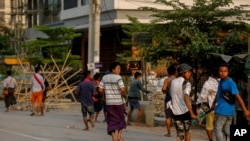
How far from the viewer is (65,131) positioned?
2016 centimetres

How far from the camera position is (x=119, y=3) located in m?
39.9

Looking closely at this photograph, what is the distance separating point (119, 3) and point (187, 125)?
27077 mm

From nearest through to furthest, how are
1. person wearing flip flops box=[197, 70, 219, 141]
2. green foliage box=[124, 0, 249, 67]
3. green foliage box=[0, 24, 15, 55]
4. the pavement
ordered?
person wearing flip flops box=[197, 70, 219, 141], the pavement, green foliage box=[124, 0, 249, 67], green foliage box=[0, 24, 15, 55]

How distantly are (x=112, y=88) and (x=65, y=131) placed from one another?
5311mm

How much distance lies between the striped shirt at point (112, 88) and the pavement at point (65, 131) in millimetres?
2546

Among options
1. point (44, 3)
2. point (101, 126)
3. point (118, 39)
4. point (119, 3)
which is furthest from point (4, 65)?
point (101, 126)

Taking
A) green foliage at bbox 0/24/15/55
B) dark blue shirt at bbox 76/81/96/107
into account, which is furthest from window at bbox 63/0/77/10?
dark blue shirt at bbox 76/81/96/107

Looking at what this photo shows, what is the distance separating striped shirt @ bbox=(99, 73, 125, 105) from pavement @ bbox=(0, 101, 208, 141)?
8.35 feet

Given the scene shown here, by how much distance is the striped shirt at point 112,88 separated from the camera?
1523 cm

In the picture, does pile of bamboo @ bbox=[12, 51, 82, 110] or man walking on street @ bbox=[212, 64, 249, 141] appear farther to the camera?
pile of bamboo @ bbox=[12, 51, 82, 110]

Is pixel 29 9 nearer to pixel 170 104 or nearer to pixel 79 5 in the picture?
pixel 79 5

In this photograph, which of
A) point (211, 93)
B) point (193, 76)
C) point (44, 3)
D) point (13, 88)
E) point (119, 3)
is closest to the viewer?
point (211, 93)

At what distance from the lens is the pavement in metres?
18.0

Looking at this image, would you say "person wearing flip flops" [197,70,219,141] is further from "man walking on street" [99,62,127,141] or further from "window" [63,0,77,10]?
"window" [63,0,77,10]
